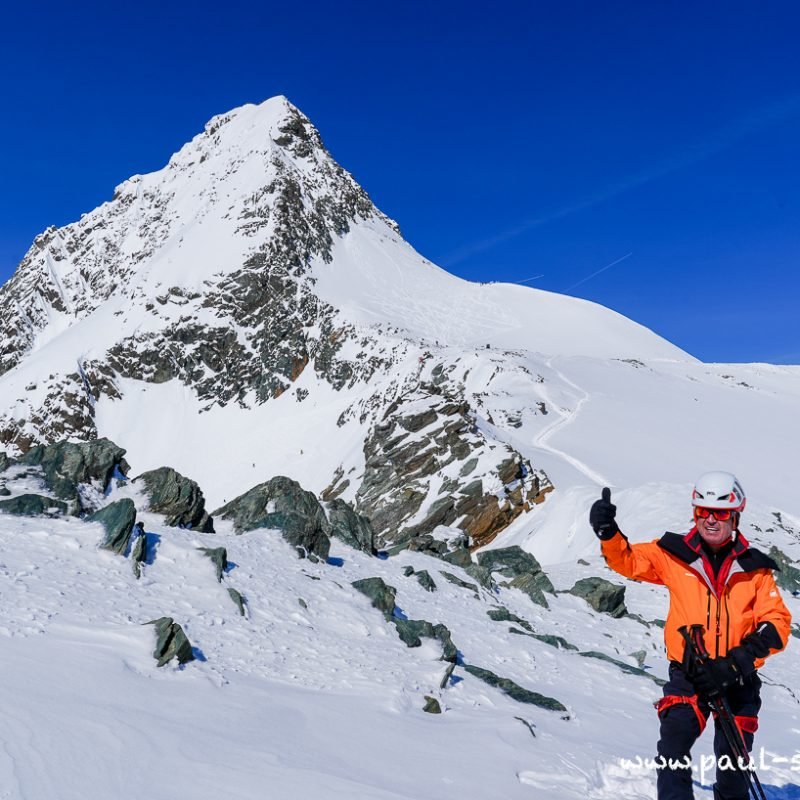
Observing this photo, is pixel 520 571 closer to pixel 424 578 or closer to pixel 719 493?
pixel 424 578

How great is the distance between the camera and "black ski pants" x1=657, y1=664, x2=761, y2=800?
14.8 feet

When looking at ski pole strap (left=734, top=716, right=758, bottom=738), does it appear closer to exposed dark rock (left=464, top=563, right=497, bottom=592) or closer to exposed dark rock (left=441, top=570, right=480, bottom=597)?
exposed dark rock (left=441, top=570, right=480, bottom=597)

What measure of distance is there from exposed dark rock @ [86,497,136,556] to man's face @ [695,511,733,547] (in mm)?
7548

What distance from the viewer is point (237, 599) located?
898cm

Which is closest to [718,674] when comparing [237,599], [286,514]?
[237,599]

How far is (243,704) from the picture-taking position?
20.3 feet

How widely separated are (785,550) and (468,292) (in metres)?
69.6

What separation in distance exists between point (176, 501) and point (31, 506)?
9.93 ft

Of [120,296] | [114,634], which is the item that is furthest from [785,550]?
[120,296]

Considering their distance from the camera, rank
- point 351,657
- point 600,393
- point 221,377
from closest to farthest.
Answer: point 351,657, point 600,393, point 221,377

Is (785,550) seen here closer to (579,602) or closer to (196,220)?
(579,602)

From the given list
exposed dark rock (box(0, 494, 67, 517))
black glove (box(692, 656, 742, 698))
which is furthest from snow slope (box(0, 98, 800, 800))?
black glove (box(692, 656, 742, 698))

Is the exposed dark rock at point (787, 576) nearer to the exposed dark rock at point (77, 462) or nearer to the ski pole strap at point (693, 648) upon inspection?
the ski pole strap at point (693, 648)

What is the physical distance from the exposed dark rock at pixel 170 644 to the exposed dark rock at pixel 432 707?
8.43 feet
